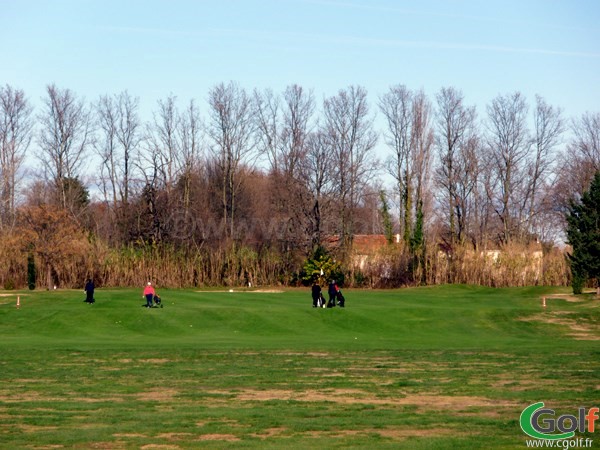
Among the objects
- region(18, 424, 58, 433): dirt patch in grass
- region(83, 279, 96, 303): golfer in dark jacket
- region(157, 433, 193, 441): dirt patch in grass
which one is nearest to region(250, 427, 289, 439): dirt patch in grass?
region(157, 433, 193, 441): dirt patch in grass

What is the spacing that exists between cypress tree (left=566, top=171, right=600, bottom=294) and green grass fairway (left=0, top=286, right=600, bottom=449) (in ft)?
30.9

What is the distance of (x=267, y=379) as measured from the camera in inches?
909

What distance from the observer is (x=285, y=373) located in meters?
24.3

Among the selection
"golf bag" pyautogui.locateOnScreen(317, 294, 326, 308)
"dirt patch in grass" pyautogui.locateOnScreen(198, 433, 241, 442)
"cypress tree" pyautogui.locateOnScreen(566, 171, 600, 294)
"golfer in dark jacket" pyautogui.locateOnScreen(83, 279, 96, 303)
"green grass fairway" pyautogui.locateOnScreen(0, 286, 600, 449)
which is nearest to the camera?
"dirt patch in grass" pyautogui.locateOnScreen(198, 433, 241, 442)

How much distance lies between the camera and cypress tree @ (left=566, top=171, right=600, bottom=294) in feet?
187

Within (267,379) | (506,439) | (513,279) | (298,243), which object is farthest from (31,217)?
(506,439)

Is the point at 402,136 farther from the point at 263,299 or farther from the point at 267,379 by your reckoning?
the point at 267,379

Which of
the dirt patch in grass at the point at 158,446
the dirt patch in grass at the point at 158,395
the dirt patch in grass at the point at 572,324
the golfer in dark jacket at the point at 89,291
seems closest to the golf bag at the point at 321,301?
the dirt patch in grass at the point at 572,324

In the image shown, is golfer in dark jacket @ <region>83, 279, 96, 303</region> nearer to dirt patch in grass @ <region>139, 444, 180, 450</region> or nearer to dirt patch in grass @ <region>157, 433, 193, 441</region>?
dirt patch in grass @ <region>157, 433, 193, 441</region>

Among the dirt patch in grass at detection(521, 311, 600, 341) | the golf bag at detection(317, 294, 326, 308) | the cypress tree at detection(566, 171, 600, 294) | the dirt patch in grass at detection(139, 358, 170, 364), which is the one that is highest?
the cypress tree at detection(566, 171, 600, 294)

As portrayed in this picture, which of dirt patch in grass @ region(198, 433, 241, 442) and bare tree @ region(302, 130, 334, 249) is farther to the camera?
bare tree @ region(302, 130, 334, 249)

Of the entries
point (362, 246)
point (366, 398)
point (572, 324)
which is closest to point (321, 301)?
point (572, 324)

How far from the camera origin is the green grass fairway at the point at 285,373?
1611cm

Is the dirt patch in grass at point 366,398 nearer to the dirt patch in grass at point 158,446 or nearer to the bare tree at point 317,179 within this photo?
the dirt patch in grass at point 158,446
